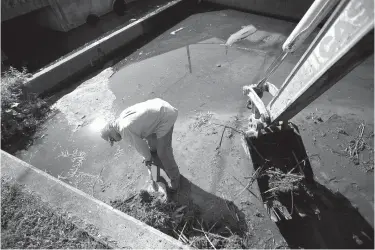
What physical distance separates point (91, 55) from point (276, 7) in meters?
7.84

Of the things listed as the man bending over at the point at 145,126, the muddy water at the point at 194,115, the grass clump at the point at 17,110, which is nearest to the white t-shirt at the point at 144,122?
the man bending over at the point at 145,126

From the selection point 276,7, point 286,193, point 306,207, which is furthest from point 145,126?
point 276,7

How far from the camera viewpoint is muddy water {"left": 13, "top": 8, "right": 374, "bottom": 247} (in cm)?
470

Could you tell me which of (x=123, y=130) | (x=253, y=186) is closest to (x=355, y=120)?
(x=253, y=186)

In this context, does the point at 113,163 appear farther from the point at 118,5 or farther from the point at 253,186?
the point at 118,5

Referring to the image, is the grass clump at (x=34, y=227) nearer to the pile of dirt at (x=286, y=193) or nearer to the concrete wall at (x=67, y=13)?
the pile of dirt at (x=286, y=193)

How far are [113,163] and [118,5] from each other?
1168cm

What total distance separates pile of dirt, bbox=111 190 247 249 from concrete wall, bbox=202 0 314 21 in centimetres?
908

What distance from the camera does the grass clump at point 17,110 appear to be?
609cm

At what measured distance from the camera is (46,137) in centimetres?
622

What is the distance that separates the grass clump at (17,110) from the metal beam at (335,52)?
6.51m

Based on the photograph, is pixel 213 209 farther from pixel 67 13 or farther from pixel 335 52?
pixel 67 13

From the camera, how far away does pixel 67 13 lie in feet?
38.9

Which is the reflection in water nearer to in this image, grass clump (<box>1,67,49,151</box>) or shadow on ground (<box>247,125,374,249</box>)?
grass clump (<box>1,67,49,151</box>)
